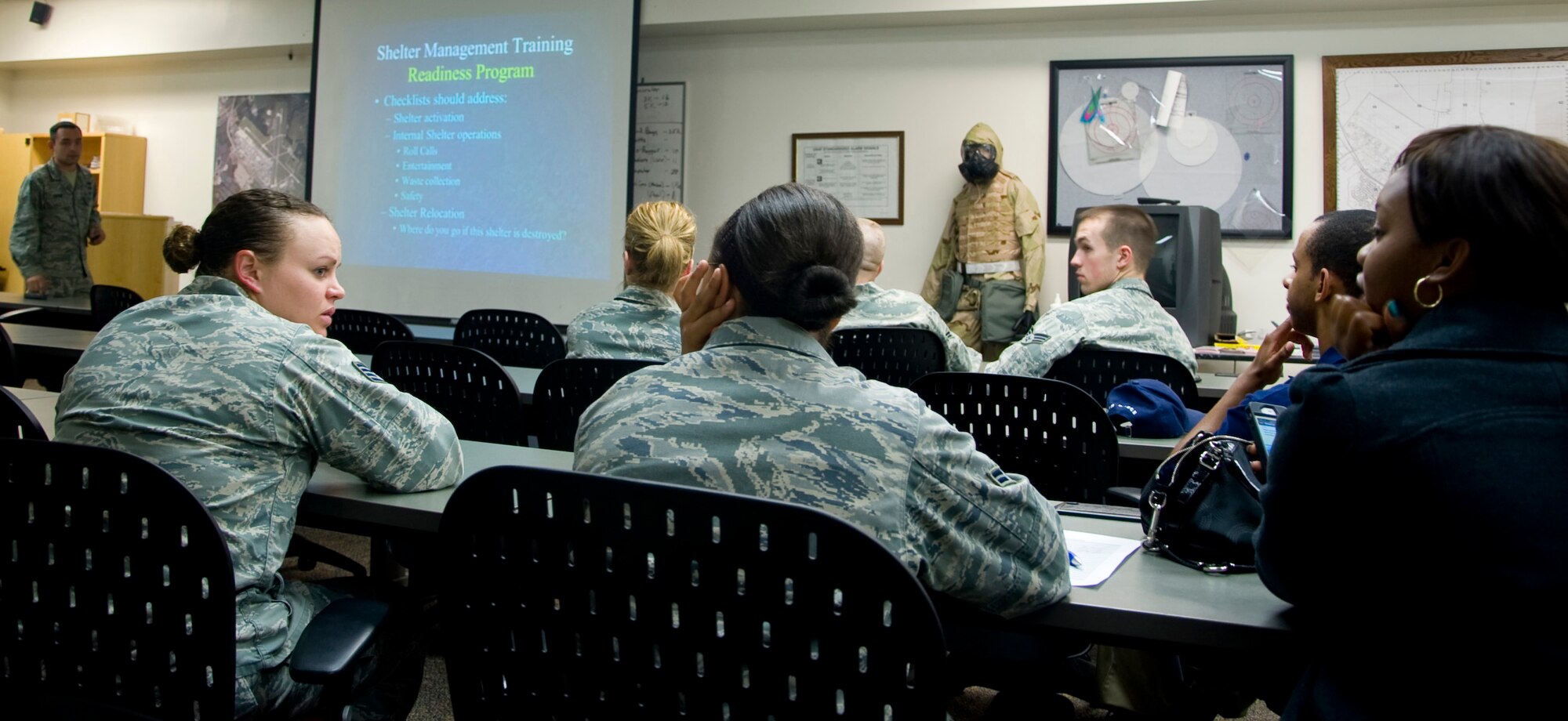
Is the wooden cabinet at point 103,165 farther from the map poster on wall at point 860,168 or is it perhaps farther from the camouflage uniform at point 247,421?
the camouflage uniform at point 247,421

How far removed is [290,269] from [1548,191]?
159 centimetres

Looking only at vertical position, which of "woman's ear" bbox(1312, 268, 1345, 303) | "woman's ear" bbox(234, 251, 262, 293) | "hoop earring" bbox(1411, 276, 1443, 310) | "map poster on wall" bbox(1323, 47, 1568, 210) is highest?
"map poster on wall" bbox(1323, 47, 1568, 210)

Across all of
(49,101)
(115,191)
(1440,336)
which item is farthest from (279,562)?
(49,101)

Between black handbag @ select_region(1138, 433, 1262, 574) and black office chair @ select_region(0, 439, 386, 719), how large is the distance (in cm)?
92

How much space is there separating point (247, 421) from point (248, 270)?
13.8 inches

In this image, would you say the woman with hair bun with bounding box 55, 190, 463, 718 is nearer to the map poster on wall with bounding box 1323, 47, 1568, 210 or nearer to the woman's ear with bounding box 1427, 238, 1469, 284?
the woman's ear with bounding box 1427, 238, 1469, 284

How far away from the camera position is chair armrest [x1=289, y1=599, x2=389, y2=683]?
1.09 m

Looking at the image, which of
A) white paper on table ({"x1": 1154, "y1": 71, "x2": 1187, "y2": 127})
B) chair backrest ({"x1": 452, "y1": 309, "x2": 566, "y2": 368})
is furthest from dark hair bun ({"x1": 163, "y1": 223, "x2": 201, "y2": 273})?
white paper on table ({"x1": 1154, "y1": 71, "x2": 1187, "y2": 127})

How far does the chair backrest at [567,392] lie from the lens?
2141 mm

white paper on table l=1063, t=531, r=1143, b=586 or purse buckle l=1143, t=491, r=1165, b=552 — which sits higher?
purse buckle l=1143, t=491, r=1165, b=552

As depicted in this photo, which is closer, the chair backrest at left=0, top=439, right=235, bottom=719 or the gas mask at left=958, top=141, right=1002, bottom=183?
the chair backrest at left=0, top=439, right=235, bottom=719

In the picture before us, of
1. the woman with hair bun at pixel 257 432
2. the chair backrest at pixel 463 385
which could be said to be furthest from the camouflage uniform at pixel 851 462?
the chair backrest at pixel 463 385

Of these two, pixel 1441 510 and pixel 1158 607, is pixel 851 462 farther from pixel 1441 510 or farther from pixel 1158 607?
pixel 1441 510

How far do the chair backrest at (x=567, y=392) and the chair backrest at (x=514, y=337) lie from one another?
44.2 inches
